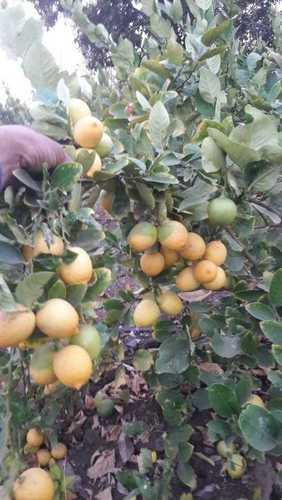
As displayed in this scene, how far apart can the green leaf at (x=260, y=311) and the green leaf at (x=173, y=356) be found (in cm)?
35

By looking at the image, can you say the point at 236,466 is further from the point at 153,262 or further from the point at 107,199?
the point at 107,199

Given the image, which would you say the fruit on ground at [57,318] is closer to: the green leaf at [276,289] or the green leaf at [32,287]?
the green leaf at [32,287]

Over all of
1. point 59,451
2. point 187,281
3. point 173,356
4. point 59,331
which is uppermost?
point 59,331

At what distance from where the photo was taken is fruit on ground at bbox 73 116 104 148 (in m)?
0.79

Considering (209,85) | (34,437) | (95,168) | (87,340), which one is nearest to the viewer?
(87,340)

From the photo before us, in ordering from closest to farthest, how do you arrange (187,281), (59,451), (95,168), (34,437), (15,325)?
(15,325) → (95,168) → (187,281) → (34,437) → (59,451)

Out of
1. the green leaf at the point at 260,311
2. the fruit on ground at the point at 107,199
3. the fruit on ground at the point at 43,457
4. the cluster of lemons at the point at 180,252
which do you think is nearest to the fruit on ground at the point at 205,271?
the cluster of lemons at the point at 180,252

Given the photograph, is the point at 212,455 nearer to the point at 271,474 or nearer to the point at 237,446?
the point at 271,474

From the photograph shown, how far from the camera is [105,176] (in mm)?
841

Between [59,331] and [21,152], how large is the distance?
0.26 meters

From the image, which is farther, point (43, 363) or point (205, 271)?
point (205, 271)

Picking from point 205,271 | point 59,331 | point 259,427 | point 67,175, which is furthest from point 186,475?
point 67,175

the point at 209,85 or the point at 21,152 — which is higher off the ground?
the point at 21,152

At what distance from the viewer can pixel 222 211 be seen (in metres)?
0.94
